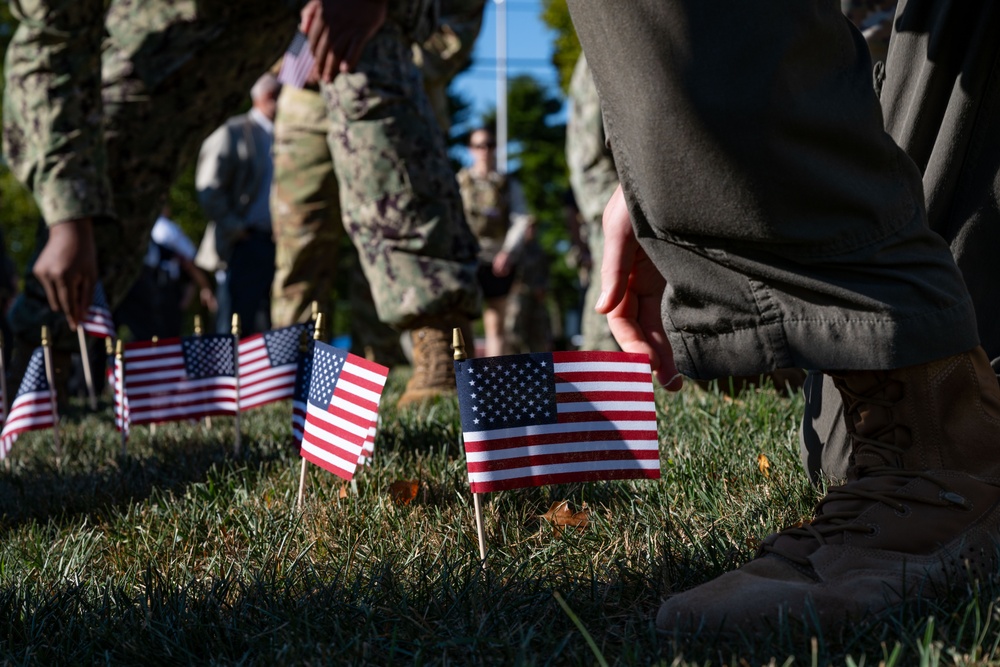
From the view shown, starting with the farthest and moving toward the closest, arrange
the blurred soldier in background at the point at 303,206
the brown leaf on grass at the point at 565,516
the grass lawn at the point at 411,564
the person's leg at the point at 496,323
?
1. the person's leg at the point at 496,323
2. the blurred soldier in background at the point at 303,206
3. the brown leaf on grass at the point at 565,516
4. the grass lawn at the point at 411,564

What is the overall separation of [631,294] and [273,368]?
1.63 m

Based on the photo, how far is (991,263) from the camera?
6.37 feet

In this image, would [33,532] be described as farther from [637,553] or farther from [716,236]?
[716,236]

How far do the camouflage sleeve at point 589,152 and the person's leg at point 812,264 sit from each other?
14.3ft

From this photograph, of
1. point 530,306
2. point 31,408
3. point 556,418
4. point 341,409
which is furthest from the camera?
point 530,306

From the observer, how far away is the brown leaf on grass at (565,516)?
2064mm


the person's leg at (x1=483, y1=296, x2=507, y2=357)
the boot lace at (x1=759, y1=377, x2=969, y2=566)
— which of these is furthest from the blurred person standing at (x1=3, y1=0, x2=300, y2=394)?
the person's leg at (x1=483, y1=296, x2=507, y2=357)

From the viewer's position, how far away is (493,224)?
9.66 meters

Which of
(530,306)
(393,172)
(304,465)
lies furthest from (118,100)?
(530,306)

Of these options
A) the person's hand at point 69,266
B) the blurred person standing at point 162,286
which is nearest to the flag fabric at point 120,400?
the person's hand at point 69,266

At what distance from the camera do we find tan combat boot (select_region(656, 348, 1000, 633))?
1.43 meters

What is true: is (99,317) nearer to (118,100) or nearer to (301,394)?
(118,100)

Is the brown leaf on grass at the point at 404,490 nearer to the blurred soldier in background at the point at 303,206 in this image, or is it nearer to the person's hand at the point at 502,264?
the blurred soldier in background at the point at 303,206

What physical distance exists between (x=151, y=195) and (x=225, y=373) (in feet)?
4.51
